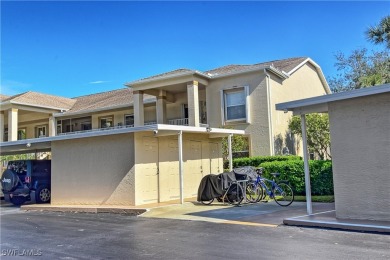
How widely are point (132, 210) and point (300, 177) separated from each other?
667 cm

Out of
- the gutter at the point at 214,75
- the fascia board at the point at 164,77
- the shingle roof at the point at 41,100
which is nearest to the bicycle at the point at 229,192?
the fascia board at the point at 164,77

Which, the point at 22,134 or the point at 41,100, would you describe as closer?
the point at 41,100


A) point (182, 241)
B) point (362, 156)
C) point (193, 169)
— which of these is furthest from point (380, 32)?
point (182, 241)

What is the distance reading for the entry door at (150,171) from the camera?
13.6 metres

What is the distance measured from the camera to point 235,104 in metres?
20.3

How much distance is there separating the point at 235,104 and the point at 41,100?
48.7 ft

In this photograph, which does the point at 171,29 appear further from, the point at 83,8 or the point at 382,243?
the point at 382,243

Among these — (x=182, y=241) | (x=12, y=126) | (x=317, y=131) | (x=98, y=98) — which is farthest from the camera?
(x=98, y=98)

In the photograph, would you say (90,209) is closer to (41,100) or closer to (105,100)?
(105,100)

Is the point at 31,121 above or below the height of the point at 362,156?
above

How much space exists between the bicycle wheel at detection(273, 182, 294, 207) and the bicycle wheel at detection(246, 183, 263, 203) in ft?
1.77

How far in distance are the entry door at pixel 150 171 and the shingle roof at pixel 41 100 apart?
14451 mm

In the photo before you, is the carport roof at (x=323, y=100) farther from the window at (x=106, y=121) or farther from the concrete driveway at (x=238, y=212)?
the window at (x=106, y=121)

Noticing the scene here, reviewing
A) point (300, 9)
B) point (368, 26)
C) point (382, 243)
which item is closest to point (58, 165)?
point (300, 9)
